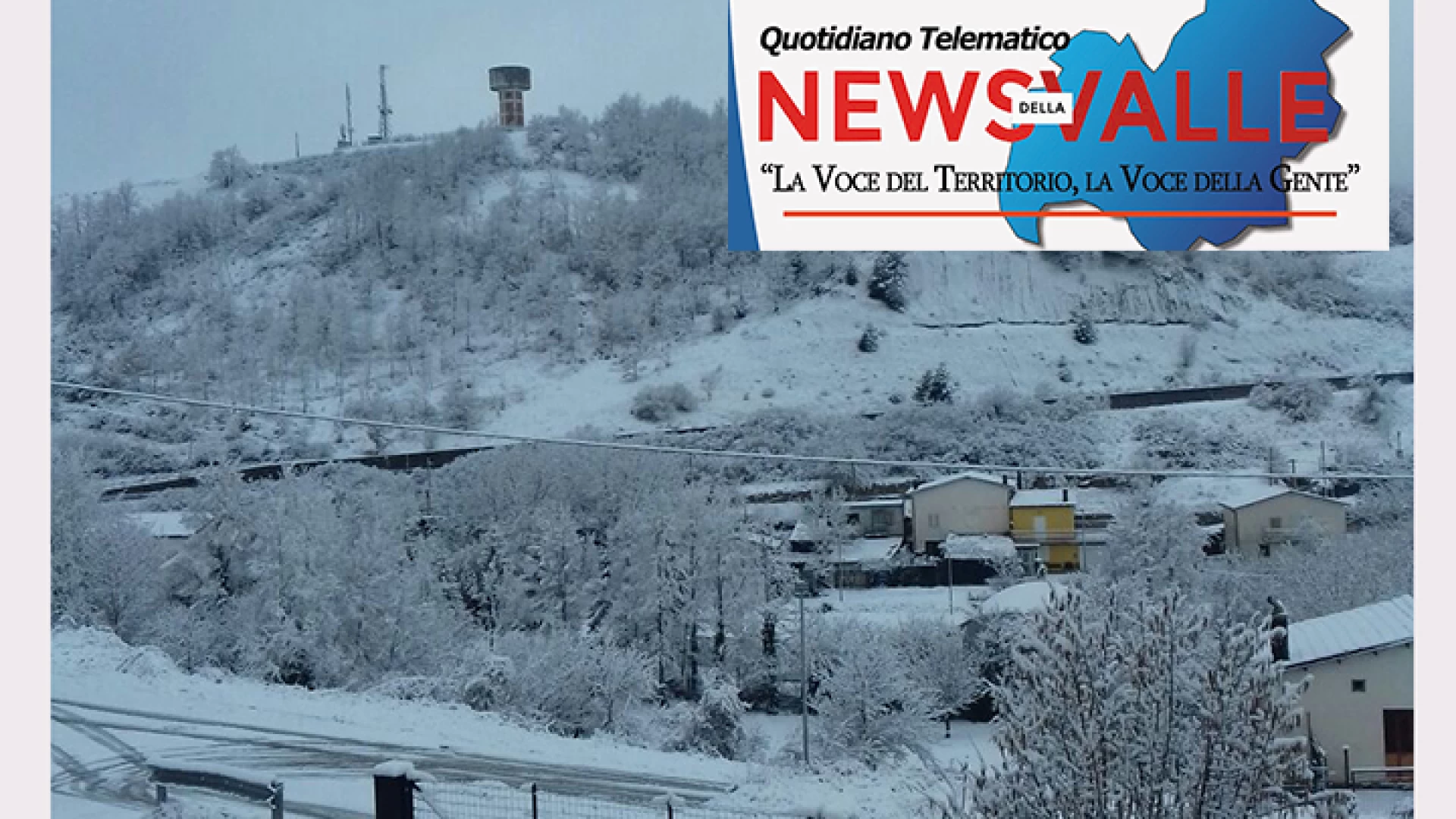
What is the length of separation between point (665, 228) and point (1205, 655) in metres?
3.46

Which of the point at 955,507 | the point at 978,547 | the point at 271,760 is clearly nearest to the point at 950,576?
the point at 978,547

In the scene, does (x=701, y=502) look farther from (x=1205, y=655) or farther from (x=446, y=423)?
(x=1205, y=655)

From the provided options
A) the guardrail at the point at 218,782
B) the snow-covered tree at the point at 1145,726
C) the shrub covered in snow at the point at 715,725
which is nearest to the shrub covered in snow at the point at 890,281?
the snow-covered tree at the point at 1145,726

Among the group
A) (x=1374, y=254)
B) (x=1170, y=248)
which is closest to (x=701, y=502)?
(x=1170, y=248)

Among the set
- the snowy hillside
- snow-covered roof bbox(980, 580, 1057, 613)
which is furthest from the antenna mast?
snow-covered roof bbox(980, 580, 1057, 613)

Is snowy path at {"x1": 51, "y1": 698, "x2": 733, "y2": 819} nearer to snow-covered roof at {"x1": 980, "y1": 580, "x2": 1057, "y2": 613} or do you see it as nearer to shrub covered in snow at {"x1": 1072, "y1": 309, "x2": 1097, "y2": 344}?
snow-covered roof at {"x1": 980, "y1": 580, "x2": 1057, "y2": 613}

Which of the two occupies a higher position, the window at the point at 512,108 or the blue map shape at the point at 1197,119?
the window at the point at 512,108

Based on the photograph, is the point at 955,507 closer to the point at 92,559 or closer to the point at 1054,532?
the point at 1054,532

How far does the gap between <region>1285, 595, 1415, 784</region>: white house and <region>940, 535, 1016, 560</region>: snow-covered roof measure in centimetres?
127

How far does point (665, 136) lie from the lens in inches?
221

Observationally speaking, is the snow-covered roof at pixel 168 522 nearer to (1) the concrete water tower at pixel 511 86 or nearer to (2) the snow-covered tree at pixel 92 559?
(2) the snow-covered tree at pixel 92 559

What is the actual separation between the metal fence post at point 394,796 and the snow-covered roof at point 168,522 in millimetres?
2602

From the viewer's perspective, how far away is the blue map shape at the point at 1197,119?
4.02 meters

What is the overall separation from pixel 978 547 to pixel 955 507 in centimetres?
23
